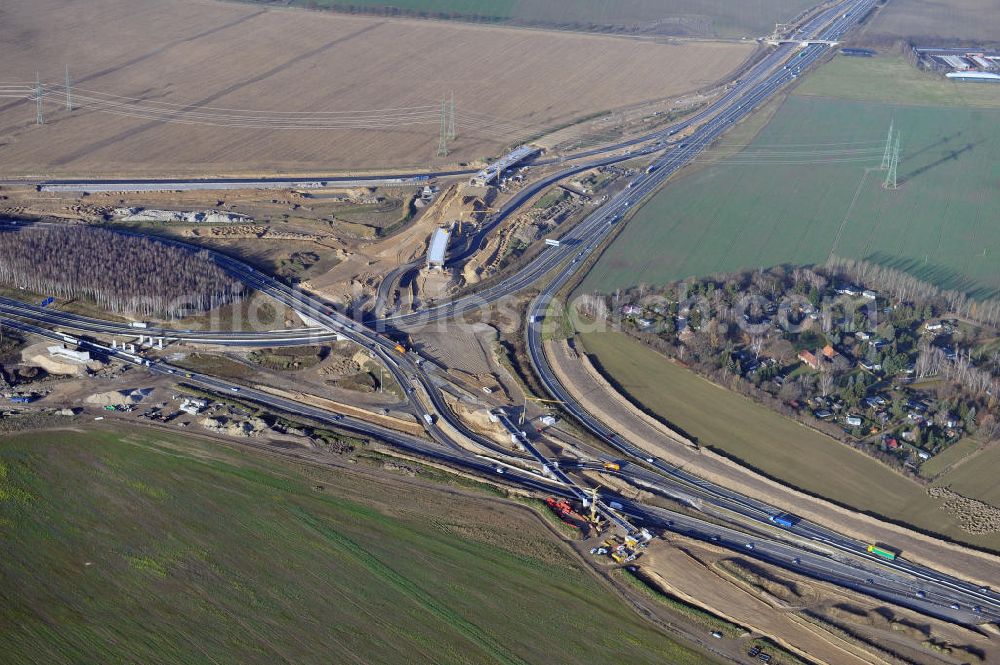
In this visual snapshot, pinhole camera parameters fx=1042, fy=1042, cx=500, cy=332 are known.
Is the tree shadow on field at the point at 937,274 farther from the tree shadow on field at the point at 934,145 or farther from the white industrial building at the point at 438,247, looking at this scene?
the white industrial building at the point at 438,247

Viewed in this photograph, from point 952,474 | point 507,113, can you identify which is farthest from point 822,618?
point 507,113

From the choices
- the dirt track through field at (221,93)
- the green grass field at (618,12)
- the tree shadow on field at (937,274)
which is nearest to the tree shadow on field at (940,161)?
the tree shadow on field at (937,274)

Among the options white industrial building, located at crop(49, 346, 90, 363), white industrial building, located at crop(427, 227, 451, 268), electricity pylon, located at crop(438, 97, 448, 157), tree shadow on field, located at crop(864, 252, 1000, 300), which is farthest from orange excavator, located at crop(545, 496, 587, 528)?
electricity pylon, located at crop(438, 97, 448, 157)

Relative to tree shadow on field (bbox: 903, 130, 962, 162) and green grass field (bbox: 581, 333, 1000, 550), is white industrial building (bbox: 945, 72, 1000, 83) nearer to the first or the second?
tree shadow on field (bbox: 903, 130, 962, 162)

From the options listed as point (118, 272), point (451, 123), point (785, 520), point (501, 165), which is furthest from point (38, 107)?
point (785, 520)

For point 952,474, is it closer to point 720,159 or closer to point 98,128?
point 720,159

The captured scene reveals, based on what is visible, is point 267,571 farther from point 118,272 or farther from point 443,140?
point 443,140
